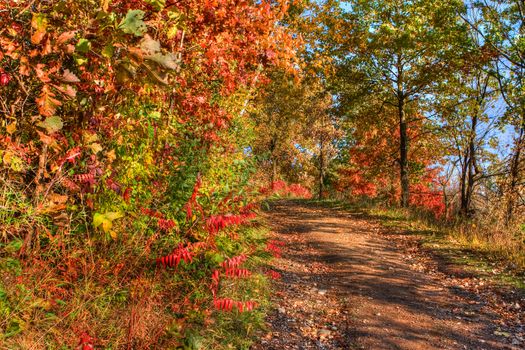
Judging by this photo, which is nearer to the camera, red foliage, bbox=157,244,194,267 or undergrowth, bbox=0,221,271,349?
undergrowth, bbox=0,221,271,349

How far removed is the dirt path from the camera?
528 centimetres

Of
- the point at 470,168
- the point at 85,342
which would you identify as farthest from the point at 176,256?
the point at 470,168

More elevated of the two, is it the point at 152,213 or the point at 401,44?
the point at 401,44

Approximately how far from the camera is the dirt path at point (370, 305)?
5281mm

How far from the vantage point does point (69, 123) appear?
3959mm

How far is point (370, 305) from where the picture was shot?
20.9 ft

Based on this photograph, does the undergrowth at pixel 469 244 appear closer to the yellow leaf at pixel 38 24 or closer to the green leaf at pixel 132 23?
the green leaf at pixel 132 23

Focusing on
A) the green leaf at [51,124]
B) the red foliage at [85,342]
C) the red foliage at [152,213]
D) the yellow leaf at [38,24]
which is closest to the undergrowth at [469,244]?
the red foliage at [152,213]

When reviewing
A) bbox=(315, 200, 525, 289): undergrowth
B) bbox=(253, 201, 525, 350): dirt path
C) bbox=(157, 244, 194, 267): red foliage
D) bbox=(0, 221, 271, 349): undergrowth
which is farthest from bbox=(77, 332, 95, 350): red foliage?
bbox=(315, 200, 525, 289): undergrowth

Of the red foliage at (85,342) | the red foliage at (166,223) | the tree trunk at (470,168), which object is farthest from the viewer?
the tree trunk at (470,168)

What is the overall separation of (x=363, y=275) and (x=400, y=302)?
4.39 feet

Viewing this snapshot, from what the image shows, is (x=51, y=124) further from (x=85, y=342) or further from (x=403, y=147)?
(x=403, y=147)

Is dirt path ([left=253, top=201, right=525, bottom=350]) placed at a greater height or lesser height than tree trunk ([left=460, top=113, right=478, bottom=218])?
lesser

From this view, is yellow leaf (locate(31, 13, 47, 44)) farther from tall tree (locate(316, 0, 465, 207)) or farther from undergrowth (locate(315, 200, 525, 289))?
tall tree (locate(316, 0, 465, 207))
